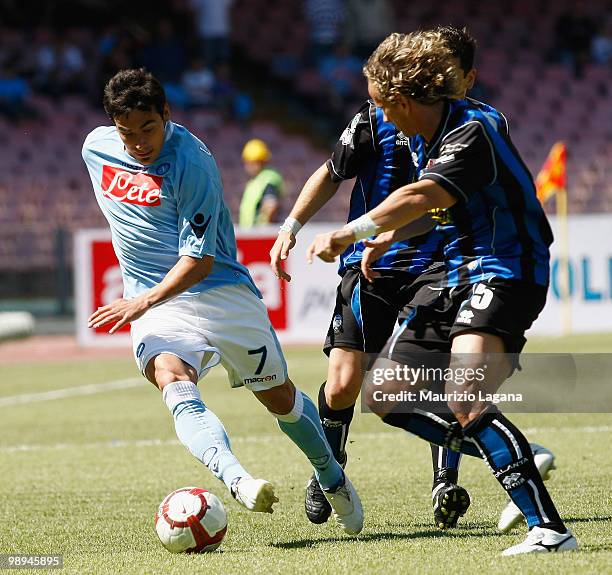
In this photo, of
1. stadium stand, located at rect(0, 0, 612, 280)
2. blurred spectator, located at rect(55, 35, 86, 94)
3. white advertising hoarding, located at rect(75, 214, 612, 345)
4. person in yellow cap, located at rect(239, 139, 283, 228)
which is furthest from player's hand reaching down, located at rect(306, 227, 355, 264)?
blurred spectator, located at rect(55, 35, 86, 94)

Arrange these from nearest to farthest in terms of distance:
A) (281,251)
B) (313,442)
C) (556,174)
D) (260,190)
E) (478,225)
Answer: (478,225)
(281,251)
(313,442)
(260,190)
(556,174)

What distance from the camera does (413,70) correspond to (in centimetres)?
446

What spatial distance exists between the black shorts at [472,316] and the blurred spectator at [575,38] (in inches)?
886

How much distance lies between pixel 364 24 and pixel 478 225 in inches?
877

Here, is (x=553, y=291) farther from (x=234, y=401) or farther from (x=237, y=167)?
(x=237, y=167)

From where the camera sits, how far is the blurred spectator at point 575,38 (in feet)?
86.3

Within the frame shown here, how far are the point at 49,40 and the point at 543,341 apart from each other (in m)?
13.4

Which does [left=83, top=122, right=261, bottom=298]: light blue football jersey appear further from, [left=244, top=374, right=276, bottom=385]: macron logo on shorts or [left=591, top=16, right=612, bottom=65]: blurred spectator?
[left=591, top=16, right=612, bottom=65]: blurred spectator

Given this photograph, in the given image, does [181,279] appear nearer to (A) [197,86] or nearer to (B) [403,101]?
(B) [403,101]

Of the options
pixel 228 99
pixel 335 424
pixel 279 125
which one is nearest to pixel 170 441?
pixel 335 424

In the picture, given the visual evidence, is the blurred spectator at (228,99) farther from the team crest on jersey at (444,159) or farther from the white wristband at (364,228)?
the white wristband at (364,228)

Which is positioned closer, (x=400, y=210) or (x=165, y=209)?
(x=400, y=210)

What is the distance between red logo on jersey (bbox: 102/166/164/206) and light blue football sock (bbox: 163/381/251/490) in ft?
2.69

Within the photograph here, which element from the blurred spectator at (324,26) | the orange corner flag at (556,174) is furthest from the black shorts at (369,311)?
the blurred spectator at (324,26)
